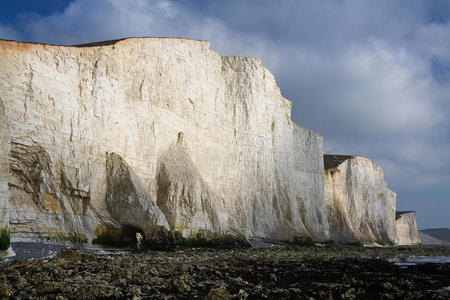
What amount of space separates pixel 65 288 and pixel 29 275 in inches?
61.2

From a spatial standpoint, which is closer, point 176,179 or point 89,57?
point 89,57

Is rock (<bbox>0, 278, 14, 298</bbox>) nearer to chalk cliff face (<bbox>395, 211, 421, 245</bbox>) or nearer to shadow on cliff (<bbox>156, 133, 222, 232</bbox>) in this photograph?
shadow on cliff (<bbox>156, 133, 222, 232</bbox>)

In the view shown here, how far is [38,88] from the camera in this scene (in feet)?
50.9

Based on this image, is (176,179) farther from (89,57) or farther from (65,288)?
(65,288)

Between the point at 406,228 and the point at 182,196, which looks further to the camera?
the point at 406,228

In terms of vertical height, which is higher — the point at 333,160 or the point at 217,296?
the point at 333,160

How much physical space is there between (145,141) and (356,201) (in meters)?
32.3

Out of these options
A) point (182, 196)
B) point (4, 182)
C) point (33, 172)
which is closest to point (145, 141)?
point (182, 196)

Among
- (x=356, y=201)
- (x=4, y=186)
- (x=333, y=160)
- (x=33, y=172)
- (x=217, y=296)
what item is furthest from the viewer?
(x=333, y=160)

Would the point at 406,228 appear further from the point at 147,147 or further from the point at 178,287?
the point at 178,287

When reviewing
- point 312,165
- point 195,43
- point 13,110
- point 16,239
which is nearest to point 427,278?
point 16,239

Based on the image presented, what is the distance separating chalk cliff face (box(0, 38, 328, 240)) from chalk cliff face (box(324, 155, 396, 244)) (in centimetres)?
793

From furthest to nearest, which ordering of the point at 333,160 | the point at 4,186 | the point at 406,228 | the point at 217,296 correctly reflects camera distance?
1. the point at 406,228
2. the point at 333,160
3. the point at 4,186
4. the point at 217,296

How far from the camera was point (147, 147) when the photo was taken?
20.9 meters
